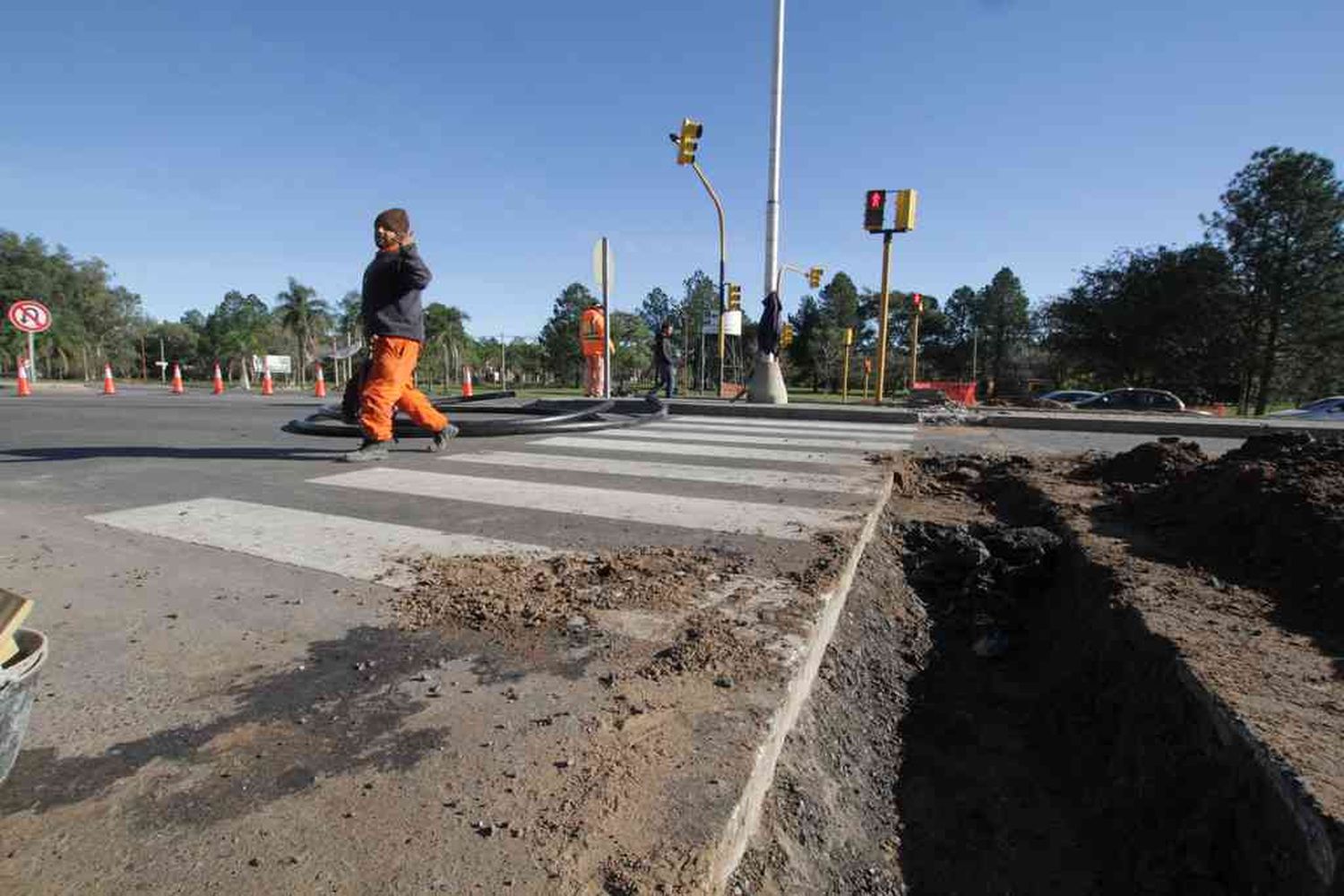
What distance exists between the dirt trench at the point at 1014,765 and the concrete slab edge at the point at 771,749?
56 millimetres

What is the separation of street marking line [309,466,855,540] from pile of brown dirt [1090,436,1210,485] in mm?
2732

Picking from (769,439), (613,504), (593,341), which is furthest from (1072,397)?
(613,504)

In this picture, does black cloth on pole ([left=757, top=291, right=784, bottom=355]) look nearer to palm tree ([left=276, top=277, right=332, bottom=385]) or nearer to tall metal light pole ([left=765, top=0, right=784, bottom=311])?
tall metal light pole ([left=765, top=0, right=784, bottom=311])

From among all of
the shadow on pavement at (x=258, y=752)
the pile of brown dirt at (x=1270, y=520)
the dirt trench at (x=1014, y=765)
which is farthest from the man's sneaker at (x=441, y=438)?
the pile of brown dirt at (x=1270, y=520)

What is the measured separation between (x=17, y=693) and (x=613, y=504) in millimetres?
2764

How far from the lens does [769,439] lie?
6988 mm

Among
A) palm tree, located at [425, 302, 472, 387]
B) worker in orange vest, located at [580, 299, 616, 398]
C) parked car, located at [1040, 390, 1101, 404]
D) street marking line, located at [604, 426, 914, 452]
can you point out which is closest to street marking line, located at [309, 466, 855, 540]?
street marking line, located at [604, 426, 914, 452]

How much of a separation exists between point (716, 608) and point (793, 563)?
1.96 ft

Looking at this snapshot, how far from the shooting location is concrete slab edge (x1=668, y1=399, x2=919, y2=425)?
33.7ft

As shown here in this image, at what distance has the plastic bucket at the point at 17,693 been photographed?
1081 mm

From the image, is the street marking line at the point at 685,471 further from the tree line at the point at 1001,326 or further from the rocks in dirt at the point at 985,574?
the tree line at the point at 1001,326

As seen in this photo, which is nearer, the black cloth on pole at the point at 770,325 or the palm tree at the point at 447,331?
the black cloth on pole at the point at 770,325

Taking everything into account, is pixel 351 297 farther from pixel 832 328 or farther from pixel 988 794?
pixel 988 794

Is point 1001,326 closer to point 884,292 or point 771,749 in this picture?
point 884,292
